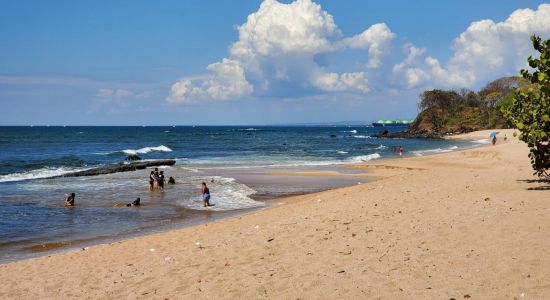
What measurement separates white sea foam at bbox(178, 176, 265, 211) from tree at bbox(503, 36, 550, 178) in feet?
36.0

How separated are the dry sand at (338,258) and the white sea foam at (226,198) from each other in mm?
5853

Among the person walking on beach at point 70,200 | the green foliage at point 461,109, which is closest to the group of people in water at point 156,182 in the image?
the person walking on beach at point 70,200

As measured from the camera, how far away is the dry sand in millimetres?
7316

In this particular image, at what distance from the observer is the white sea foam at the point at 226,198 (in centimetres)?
2077

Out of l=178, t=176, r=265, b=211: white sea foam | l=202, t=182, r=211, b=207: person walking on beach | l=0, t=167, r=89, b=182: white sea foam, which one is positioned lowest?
l=0, t=167, r=89, b=182: white sea foam

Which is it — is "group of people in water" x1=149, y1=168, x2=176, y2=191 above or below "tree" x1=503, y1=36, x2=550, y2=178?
below

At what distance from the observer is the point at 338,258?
8.98m

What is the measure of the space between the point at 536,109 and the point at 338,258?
394 inches

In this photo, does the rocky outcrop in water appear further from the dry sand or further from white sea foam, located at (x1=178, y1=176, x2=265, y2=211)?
the dry sand

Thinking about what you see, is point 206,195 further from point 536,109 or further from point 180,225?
point 536,109

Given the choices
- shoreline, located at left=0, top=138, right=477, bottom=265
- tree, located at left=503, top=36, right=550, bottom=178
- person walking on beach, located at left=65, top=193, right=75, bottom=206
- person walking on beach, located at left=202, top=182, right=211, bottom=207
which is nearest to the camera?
shoreline, located at left=0, top=138, right=477, bottom=265

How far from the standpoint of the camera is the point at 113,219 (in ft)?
59.6

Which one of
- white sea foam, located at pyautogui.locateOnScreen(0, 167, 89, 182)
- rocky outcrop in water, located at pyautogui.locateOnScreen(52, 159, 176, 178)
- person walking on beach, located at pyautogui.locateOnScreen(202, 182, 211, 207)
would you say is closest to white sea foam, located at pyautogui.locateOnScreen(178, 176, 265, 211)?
person walking on beach, located at pyautogui.locateOnScreen(202, 182, 211, 207)

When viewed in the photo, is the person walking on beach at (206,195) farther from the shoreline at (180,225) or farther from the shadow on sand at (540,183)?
Answer: the shadow on sand at (540,183)
